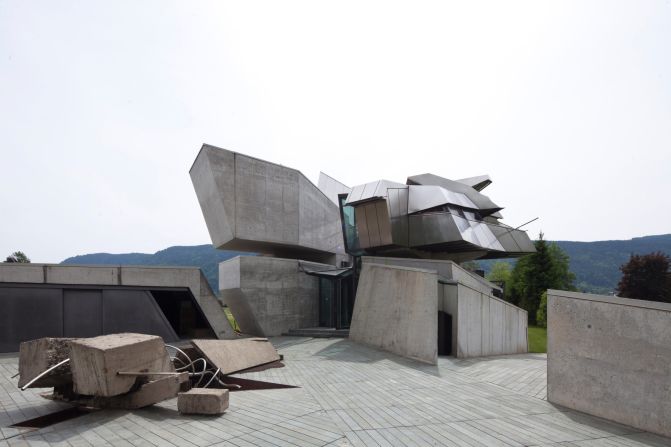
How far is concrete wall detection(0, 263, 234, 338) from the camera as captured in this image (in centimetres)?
1409

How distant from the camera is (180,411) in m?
6.64

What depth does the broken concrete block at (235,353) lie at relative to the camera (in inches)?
394

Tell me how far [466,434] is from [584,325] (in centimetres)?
360

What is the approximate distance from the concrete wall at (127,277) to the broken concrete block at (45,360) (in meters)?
8.73

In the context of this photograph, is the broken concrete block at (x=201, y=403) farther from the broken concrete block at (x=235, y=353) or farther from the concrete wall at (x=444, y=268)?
the concrete wall at (x=444, y=268)

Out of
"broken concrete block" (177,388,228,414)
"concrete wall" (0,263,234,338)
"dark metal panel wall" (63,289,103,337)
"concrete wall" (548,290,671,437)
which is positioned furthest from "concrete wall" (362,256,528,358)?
"dark metal panel wall" (63,289,103,337)

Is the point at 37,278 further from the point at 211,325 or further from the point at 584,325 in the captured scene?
the point at 584,325

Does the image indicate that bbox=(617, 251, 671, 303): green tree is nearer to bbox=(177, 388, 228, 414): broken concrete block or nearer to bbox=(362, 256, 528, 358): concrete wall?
bbox=(362, 256, 528, 358): concrete wall

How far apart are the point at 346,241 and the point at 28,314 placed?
15891 millimetres

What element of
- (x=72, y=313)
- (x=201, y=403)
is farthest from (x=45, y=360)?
(x=72, y=313)

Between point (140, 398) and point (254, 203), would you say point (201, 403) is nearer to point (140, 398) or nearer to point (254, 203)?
point (140, 398)

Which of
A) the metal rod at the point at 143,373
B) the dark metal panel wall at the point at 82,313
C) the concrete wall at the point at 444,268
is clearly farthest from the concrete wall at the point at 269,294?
the metal rod at the point at 143,373

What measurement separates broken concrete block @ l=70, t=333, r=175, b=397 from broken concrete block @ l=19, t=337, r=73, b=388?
40 centimetres

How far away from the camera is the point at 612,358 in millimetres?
7332
